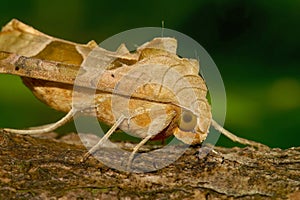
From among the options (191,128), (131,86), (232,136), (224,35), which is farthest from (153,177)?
(224,35)

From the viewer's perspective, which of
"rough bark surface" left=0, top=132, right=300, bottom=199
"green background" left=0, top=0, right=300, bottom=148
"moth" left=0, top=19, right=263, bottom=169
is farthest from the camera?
"green background" left=0, top=0, right=300, bottom=148

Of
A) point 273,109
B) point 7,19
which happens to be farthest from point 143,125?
point 7,19

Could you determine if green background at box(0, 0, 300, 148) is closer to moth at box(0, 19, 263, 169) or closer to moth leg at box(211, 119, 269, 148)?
moth leg at box(211, 119, 269, 148)

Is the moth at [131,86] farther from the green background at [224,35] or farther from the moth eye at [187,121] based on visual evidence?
the green background at [224,35]

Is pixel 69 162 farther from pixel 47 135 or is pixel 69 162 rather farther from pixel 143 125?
pixel 47 135

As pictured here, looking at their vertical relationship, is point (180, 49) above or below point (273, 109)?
below

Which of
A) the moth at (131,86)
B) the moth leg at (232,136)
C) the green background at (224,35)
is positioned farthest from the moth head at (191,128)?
the green background at (224,35)

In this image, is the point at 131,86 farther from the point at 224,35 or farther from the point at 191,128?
the point at 224,35

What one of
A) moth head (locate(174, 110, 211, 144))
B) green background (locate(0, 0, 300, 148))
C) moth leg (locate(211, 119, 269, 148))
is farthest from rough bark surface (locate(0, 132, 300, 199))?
green background (locate(0, 0, 300, 148))
